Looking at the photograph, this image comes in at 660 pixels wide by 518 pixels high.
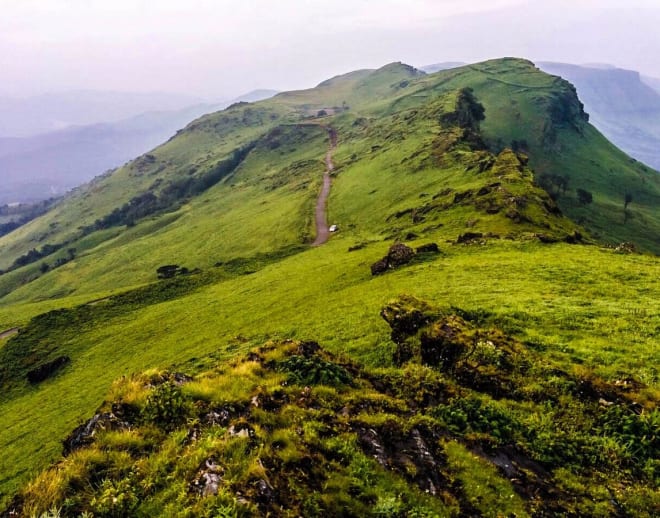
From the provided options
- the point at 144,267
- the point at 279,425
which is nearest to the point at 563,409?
the point at 279,425

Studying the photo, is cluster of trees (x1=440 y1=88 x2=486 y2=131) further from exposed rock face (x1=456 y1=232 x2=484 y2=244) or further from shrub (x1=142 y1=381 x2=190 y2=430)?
shrub (x1=142 y1=381 x2=190 y2=430)

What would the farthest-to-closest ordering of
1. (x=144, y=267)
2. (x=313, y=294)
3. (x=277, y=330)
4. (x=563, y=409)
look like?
(x=144, y=267) < (x=313, y=294) < (x=277, y=330) < (x=563, y=409)

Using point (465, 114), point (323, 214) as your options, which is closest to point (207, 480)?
point (323, 214)

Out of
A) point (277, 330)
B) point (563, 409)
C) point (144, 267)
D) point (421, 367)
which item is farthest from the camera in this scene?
point (144, 267)

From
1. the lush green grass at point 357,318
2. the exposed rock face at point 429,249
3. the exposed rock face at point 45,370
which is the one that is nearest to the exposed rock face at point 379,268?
the lush green grass at point 357,318

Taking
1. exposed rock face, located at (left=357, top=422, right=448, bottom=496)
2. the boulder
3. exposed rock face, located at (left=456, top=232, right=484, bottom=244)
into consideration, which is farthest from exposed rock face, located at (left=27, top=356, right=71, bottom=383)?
exposed rock face, located at (left=456, top=232, right=484, bottom=244)

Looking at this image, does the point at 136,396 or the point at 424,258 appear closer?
the point at 136,396

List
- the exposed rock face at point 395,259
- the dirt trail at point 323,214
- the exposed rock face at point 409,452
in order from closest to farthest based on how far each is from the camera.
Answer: the exposed rock face at point 409,452 < the exposed rock face at point 395,259 < the dirt trail at point 323,214

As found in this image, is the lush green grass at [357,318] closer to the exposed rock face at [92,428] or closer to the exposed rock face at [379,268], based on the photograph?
the exposed rock face at [379,268]

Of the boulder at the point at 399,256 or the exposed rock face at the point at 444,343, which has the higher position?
the exposed rock face at the point at 444,343

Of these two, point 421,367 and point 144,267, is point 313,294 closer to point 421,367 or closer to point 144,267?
point 421,367

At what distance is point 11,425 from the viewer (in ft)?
128

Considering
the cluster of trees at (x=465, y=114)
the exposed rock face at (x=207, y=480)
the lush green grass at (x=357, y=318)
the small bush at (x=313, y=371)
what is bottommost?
the lush green grass at (x=357, y=318)

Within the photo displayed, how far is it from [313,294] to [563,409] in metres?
35.5
